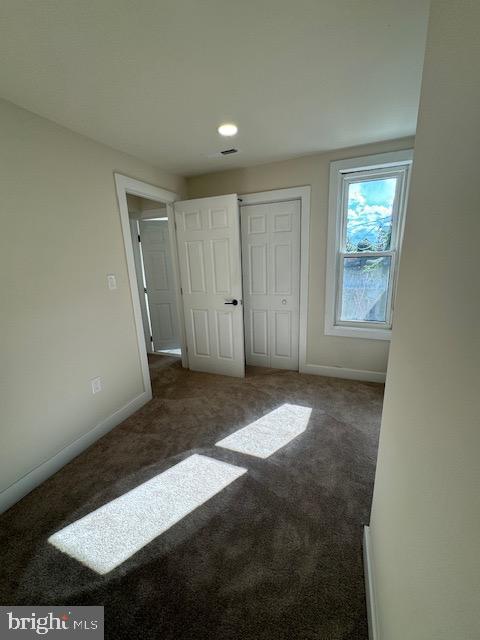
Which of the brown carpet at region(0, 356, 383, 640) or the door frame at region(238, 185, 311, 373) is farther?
the door frame at region(238, 185, 311, 373)

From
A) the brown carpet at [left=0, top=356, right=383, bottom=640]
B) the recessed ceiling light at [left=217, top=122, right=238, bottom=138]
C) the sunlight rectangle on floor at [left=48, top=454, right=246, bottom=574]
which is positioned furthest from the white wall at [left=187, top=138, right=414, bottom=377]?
the sunlight rectangle on floor at [left=48, top=454, right=246, bottom=574]

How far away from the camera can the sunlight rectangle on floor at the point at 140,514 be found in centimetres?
130

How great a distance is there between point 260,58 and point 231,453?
7.80ft

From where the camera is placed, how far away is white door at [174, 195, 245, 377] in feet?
9.17

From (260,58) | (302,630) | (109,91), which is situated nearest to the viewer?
(302,630)

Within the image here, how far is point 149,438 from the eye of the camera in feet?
6.99

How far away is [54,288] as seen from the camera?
1.80m

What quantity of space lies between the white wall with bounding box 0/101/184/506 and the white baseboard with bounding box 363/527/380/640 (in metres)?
2.02

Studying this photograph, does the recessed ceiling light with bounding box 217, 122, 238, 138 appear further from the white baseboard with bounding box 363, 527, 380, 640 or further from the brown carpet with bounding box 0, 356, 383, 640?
the white baseboard with bounding box 363, 527, 380, 640

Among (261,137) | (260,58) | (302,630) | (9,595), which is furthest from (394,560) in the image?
(261,137)

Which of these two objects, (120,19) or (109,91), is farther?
(109,91)

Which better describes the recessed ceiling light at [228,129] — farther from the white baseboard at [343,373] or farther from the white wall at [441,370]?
the white baseboard at [343,373]

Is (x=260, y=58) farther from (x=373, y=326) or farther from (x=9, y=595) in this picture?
(x=9, y=595)

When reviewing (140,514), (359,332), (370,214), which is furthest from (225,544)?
(370,214)
